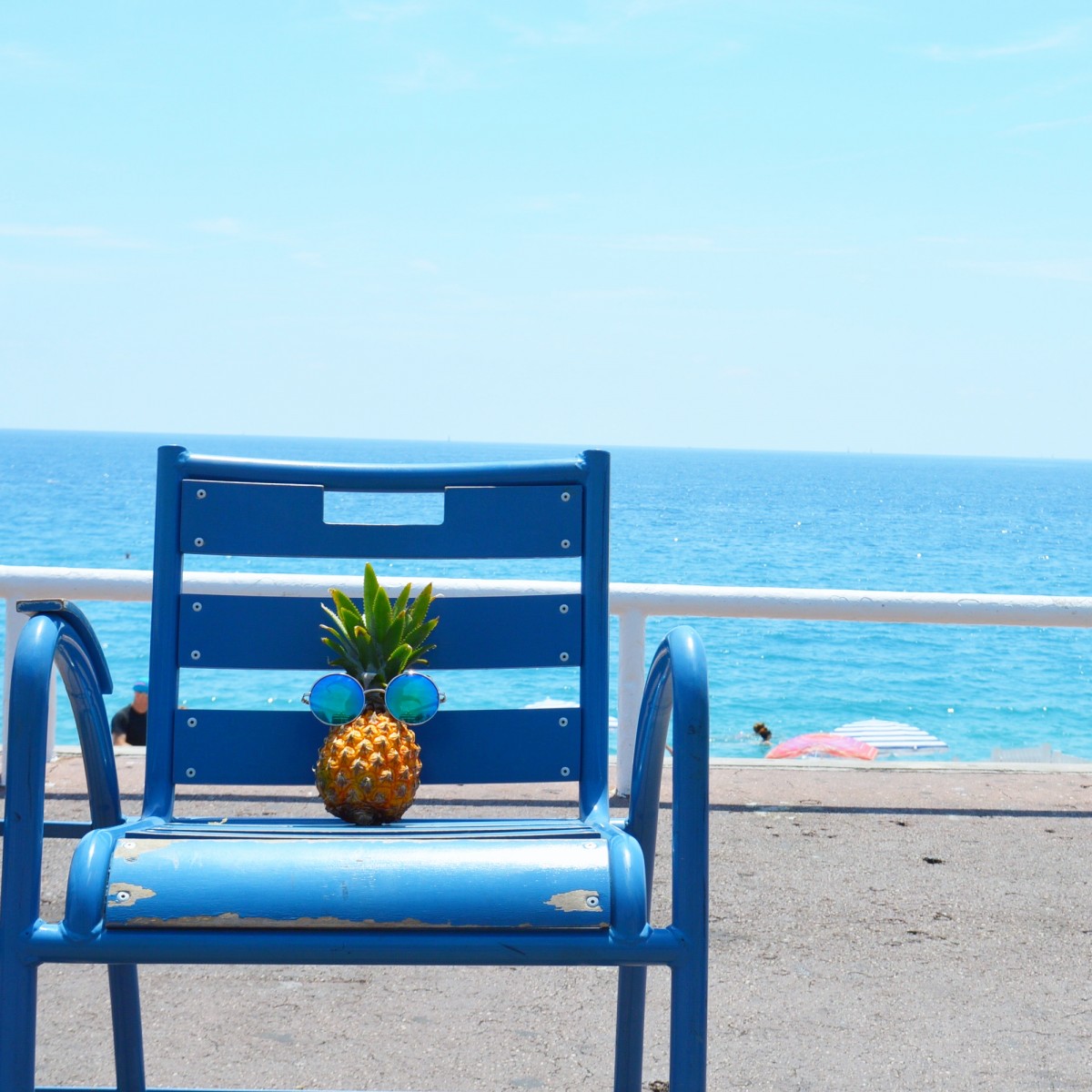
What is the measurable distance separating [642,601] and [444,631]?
2.21m

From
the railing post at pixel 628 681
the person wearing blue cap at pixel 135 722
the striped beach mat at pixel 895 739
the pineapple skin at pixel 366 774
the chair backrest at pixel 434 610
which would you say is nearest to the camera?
the pineapple skin at pixel 366 774

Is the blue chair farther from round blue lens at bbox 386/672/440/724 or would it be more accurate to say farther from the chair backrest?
round blue lens at bbox 386/672/440/724

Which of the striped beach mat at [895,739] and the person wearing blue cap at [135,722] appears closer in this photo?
the person wearing blue cap at [135,722]

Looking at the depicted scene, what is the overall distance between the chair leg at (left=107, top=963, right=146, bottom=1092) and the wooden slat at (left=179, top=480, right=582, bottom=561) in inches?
31.1

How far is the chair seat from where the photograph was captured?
5.41ft

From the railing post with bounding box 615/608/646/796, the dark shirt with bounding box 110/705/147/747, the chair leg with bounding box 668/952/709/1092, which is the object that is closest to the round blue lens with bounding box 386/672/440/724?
the chair leg with bounding box 668/952/709/1092

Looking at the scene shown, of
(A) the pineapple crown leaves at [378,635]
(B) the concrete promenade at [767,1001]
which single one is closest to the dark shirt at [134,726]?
(B) the concrete promenade at [767,1001]

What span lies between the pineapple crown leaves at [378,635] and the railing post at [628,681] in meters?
2.32

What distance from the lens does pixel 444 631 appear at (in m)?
2.48

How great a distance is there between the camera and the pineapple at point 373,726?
2182 millimetres

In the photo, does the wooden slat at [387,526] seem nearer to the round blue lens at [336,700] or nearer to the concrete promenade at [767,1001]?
the round blue lens at [336,700]

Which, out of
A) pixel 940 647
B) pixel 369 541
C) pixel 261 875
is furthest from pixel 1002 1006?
pixel 940 647

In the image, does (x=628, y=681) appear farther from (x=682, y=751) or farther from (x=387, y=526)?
(x=682, y=751)

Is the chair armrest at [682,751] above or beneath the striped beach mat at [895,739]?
above
